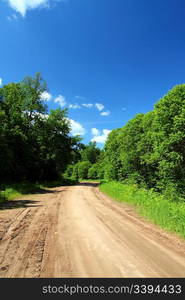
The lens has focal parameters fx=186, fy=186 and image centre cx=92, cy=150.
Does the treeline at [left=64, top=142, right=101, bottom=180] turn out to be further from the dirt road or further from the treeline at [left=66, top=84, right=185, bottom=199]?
the dirt road

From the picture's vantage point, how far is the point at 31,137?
31.4 meters

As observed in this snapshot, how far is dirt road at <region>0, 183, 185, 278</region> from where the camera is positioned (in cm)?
412

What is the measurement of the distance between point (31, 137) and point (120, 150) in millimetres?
15035

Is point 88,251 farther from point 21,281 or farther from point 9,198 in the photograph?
point 9,198

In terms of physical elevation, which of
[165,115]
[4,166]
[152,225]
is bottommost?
[152,225]

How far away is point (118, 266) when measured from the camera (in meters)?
4.31

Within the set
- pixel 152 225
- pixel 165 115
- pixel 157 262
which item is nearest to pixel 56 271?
pixel 157 262

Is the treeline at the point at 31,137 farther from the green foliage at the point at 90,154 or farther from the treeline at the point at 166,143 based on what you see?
the green foliage at the point at 90,154

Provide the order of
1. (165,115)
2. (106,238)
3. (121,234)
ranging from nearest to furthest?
(106,238) → (121,234) → (165,115)

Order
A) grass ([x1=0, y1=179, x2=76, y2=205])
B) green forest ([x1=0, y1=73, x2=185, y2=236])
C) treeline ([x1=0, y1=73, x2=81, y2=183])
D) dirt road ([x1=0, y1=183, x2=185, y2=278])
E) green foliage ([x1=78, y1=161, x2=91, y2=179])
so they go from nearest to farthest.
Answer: dirt road ([x1=0, y1=183, x2=185, y2=278]), green forest ([x1=0, y1=73, x2=185, y2=236]), grass ([x1=0, y1=179, x2=76, y2=205]), treeline ([x1=0, y1=73, x2=81, y2=183]), green foliage ([x1=78, y1=161, x2=91, y2=179])

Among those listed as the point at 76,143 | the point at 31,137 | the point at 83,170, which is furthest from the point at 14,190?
the point at 83,170

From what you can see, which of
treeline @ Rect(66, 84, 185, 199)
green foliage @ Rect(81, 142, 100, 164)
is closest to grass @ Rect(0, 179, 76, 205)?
treeline @ Rect(66, 84, 185, 199)

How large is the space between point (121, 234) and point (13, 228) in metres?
4.19

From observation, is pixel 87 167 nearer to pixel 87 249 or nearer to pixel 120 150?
pixel 120 150
